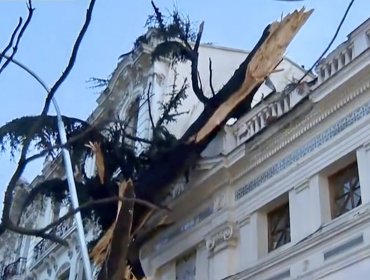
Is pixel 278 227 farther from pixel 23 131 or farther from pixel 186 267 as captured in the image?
pixel 23 131

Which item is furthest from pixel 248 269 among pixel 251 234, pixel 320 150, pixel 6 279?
pixel 6 279

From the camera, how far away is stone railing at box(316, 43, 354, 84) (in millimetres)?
13586

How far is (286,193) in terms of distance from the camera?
14.1 metres

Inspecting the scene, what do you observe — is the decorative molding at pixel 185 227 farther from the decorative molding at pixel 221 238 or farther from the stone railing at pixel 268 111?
the stone railing at pixel 268 111

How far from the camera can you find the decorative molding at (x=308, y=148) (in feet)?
42.7

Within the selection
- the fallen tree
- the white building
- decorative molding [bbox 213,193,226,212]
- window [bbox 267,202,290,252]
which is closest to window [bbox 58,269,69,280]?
the white building

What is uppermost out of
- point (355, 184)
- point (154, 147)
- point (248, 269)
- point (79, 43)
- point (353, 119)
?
point (154, 147)

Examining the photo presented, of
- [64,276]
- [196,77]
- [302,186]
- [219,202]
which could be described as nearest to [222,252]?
[219,202]

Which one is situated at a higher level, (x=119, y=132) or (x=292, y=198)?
(x=119, y=132)

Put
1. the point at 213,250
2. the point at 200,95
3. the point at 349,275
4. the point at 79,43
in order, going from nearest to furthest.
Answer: the point at 79,43 < the point at 349,275 < the point at 213,250 < the point at 200,95

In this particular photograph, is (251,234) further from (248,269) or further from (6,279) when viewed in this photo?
(6,279)

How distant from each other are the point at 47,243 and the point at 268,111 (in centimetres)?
1079

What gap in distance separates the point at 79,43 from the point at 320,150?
8083 millimetres

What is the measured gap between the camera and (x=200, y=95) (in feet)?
53.7
